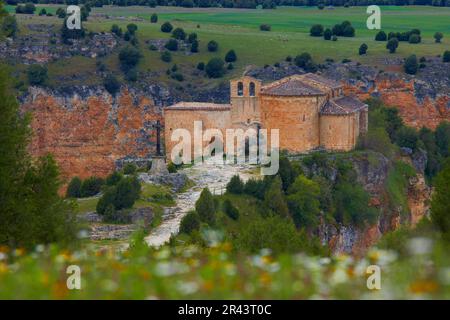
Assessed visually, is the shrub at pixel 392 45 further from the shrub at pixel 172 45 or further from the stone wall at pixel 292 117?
the stone wall at pixel 292 117

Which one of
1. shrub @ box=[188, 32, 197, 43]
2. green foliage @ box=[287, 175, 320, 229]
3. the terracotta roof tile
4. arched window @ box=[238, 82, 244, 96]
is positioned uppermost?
arched window @ box=[238, 82, 244, 96]

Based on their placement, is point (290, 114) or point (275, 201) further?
point (290, 114)

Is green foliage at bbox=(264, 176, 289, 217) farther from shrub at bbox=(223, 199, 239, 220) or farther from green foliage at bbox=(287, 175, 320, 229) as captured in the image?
shrub at bbox=(223, 199, 239, 220)

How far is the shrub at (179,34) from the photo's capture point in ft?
316

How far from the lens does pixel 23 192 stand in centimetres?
2656

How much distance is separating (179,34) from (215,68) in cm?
778

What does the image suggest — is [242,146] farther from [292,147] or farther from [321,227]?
[321,227]

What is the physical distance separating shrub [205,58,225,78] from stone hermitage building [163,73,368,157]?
27532 mm

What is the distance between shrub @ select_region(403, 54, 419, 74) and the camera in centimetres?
9053

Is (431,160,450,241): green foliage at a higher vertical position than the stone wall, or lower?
higher

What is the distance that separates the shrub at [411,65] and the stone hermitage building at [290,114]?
28866mm

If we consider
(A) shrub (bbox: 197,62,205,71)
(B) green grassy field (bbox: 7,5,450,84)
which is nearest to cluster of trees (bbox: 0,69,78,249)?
(B) green grassy field (bbox: 7,5,450,84)

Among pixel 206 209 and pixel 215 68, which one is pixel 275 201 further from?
pixel 215 68

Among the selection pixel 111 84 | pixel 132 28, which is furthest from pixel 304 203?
pixel 132 28
